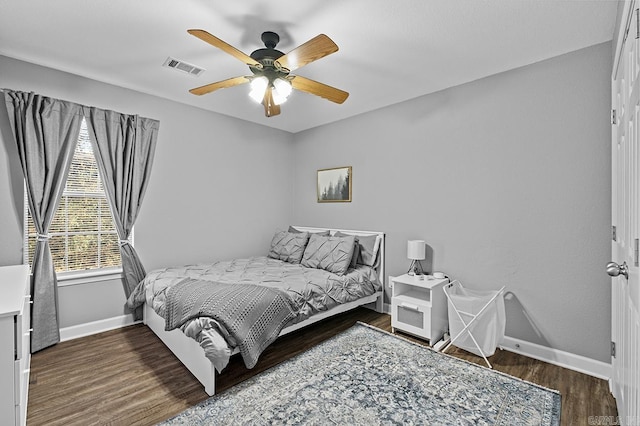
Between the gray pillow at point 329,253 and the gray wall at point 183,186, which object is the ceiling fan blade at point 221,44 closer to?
the gray wall at point 183,186

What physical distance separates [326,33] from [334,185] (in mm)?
2286

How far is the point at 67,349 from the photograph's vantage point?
2.79 meters

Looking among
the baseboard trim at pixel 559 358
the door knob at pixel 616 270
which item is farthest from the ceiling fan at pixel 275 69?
the baseboard trim at pixel 559 358

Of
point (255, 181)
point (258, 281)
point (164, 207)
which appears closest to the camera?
point (258, 281)

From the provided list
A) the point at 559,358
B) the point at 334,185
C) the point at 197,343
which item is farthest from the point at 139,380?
the point at 559,358

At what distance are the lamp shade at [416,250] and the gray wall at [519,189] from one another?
6.8 inches

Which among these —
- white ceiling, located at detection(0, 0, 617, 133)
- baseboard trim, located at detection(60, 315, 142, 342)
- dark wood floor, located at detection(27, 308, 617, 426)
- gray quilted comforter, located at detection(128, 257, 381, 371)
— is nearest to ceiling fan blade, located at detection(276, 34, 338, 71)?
white ceiling, located at detection(0, 0, 617, 133)

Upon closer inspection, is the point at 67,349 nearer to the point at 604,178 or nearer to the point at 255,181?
the point at 255,181

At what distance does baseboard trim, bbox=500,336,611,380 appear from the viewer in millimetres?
2355

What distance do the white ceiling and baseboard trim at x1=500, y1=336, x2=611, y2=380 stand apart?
2455mm

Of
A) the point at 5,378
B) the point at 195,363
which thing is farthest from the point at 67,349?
the point at 5,378

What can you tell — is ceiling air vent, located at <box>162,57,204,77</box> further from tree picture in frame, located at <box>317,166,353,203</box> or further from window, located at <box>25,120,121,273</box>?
tree picture in frame, located at <box>317,166,353,203</box>

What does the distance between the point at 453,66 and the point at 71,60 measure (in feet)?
11.2

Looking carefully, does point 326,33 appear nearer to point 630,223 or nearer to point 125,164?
point 630,223
